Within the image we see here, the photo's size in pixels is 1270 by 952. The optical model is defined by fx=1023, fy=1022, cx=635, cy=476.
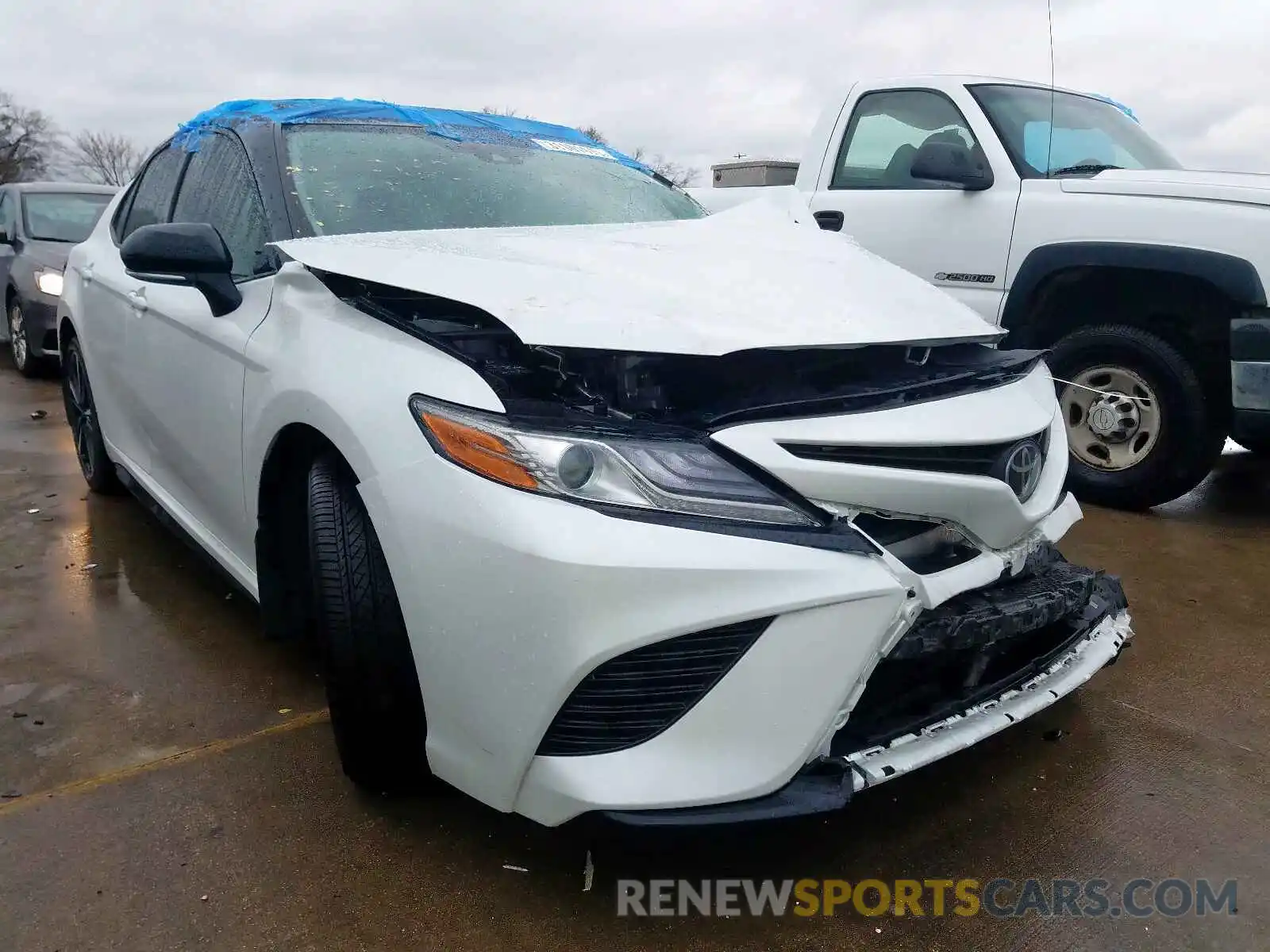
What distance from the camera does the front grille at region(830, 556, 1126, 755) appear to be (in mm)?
1910

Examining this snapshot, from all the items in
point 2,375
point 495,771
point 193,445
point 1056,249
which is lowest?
point 2,375

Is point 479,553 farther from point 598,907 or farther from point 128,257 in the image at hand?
point 128,257

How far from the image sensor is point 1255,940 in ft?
6.32

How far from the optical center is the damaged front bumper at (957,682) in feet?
5.94

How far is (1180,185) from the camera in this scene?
4.20 metres

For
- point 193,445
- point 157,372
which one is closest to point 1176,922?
point 193,445

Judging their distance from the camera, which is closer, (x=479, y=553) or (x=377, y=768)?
(x=479, y=553)

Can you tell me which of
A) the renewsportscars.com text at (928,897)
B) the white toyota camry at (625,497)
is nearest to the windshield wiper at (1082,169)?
the white toyota camry at (625,497)

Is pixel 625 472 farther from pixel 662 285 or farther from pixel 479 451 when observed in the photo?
pixel 662 285

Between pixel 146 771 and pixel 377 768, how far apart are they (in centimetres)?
66

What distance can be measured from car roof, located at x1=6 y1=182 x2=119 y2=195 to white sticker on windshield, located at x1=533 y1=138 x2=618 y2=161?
21.7 feet

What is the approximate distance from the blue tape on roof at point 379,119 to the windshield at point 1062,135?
2.04 m

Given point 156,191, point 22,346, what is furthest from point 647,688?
point 22,346

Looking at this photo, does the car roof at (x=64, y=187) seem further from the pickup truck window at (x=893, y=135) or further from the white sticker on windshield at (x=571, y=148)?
the white sticker on windshield at (x=571, y=148)
